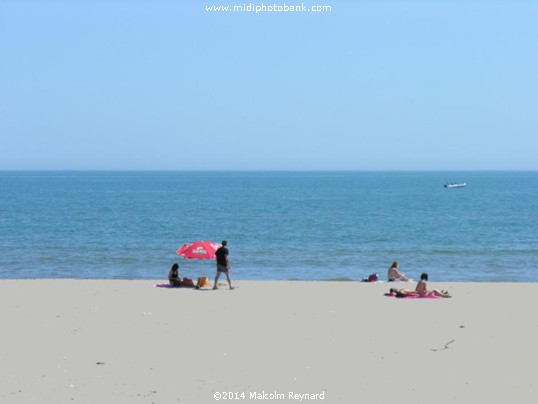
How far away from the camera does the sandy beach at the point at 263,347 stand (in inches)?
540

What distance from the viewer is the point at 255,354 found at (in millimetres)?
16281

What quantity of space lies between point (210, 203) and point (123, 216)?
2926cm

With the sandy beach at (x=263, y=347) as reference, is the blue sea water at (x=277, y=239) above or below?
below

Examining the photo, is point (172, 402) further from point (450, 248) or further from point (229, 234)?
point (229, 234)

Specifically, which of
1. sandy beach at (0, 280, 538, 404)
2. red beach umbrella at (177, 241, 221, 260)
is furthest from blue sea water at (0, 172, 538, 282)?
sandy beach at (0, 280, 538, 404)

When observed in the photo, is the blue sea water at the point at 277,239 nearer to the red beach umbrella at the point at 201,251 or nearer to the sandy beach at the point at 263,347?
the red beach umbrella at the point at 201,251

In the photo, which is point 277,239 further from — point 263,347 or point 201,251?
point 263,347

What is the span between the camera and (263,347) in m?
16.9

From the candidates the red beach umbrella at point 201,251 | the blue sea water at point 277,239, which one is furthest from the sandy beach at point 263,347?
the blue sea water at point 277,239

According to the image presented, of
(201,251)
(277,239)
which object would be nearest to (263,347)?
(201,251)

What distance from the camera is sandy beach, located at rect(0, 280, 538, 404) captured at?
45.0 ft

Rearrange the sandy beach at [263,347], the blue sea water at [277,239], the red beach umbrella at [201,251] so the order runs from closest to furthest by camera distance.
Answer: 1. the sandy beach at [263,347]
2. the red beach umbrella at [201,251]
3. the blue sea water at [277,239]

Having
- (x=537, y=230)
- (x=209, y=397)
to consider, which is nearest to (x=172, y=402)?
(x=209, y=397)

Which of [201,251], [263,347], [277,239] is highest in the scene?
[201,251]
